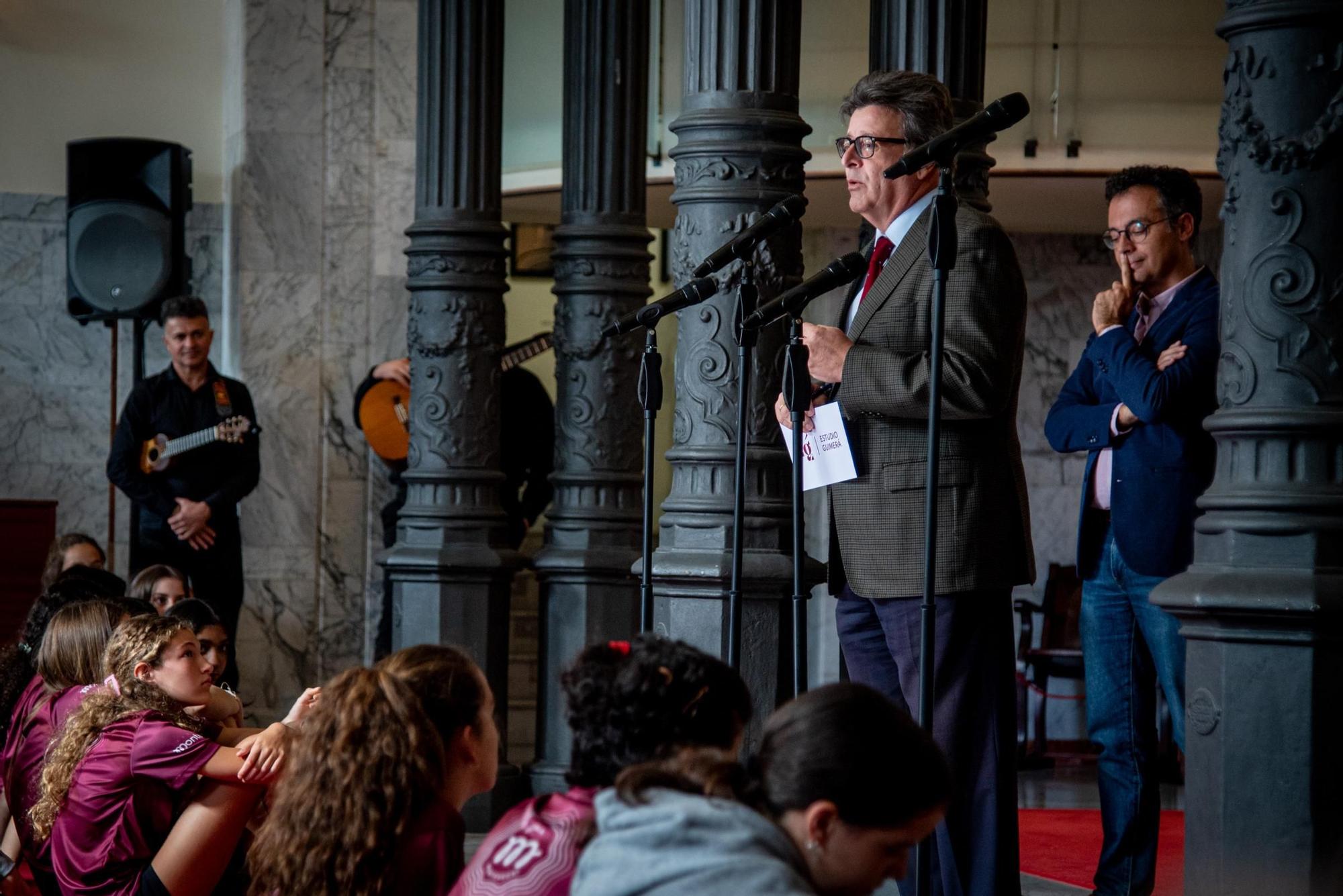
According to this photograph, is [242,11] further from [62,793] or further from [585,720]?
[585,720]

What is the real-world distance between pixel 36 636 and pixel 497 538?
201 centimetres

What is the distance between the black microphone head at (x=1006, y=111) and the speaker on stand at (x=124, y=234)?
5.69 meters

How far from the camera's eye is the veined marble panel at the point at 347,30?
8.38m

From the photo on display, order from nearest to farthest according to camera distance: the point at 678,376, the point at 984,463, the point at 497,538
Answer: the point at 984,463 < the point at 678,376 < the point at 497,538

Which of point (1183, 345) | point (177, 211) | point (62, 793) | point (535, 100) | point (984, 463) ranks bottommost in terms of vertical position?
point (62, 793)

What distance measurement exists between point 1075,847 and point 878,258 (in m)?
2.84

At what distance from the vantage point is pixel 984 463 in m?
3.30

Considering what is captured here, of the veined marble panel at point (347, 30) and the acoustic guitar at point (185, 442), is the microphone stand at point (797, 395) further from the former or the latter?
the veined marble panel at point (347, 30)

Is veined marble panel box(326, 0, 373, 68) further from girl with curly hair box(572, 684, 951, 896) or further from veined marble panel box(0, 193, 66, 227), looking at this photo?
girl with curly hair box(572, 684, 951, 896)

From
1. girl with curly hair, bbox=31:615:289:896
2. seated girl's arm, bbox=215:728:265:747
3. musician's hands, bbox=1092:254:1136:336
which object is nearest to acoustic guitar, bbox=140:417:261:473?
seated girl's arm, bbox=215:728:265:747

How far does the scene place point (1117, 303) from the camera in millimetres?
3949

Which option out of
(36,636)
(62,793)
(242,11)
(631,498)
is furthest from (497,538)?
(242,11)

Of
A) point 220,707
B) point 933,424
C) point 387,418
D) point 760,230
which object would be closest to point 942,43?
point 760,230

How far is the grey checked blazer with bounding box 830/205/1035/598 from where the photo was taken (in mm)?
3244
